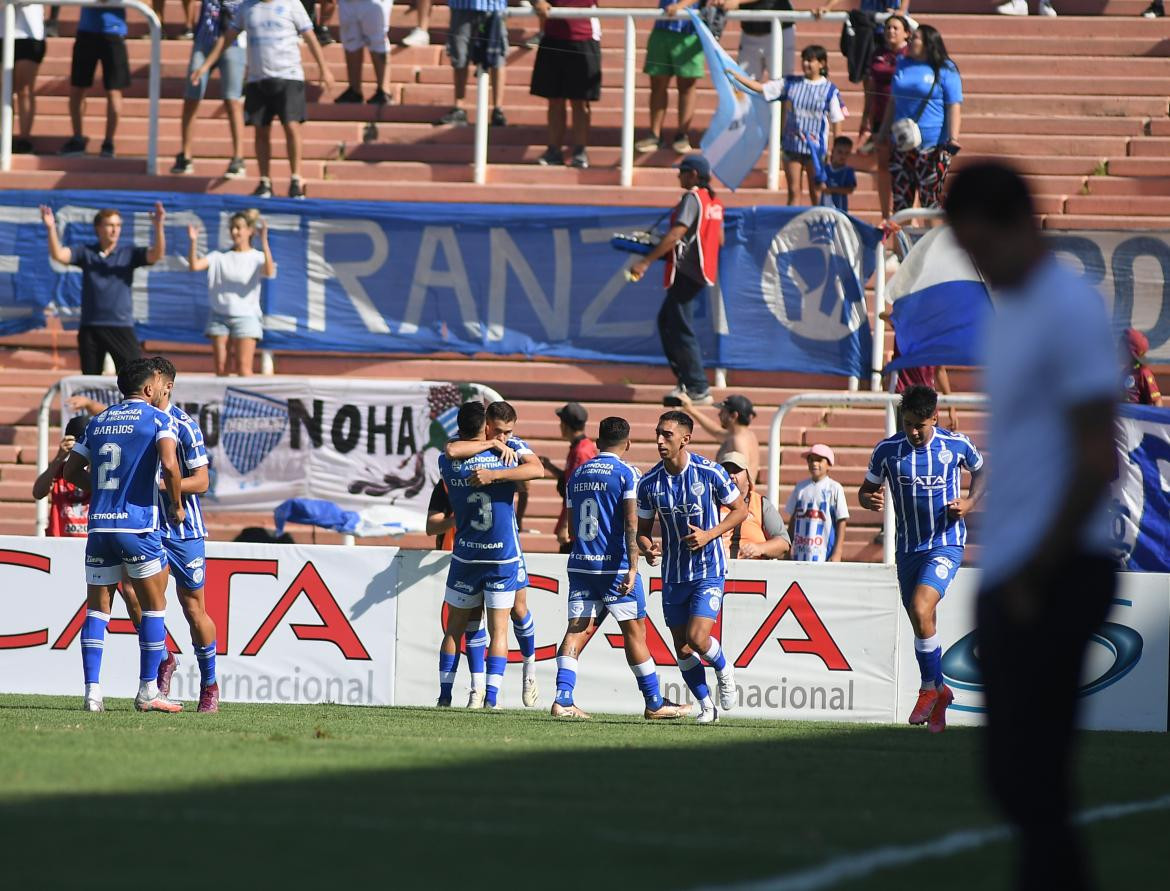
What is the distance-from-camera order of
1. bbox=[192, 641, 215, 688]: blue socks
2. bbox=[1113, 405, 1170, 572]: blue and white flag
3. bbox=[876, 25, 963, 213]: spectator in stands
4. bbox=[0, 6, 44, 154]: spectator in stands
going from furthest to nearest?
bbox=[0, 6, 44, 154]: spectator in stands
bbox=[876, 25, 963, 213]: spectator in stands
bbox=[1113, 405, 1170, 572]: blue and white flag
bbox=[192, 641, 215, 688]: blue socks

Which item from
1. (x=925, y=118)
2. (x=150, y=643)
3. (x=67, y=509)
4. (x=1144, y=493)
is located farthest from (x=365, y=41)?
(x=150, y=643)

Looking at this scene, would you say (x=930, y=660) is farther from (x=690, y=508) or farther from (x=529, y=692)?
(x=529, y=692)

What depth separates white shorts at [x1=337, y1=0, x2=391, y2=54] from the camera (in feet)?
70.9

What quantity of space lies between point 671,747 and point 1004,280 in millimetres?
6062

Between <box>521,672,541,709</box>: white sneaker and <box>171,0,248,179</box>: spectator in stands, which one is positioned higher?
<box>171,0,248,179</box>: spectator in stands

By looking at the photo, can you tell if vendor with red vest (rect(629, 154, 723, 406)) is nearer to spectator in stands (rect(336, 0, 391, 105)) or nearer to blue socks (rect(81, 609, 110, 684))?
spectator in stands (rect(336, 0, 391, 105))

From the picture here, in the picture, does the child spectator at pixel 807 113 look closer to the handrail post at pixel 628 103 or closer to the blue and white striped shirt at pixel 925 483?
the handrail post at pixel 628 103

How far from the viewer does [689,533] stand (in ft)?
44.3

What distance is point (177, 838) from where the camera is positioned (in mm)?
6230

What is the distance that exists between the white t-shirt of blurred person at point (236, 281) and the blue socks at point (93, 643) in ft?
21.6

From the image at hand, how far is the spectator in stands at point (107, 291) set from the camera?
18.2 m

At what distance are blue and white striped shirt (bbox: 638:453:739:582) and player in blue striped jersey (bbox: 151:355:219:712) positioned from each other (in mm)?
3210

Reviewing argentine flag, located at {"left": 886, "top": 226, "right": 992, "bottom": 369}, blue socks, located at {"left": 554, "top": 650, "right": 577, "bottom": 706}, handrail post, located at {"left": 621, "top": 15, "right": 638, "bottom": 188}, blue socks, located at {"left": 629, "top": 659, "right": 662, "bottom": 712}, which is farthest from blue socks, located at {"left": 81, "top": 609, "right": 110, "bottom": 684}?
handrail post, located at {"left": 621, "top": 15, "right": 638, "bottom": 188}

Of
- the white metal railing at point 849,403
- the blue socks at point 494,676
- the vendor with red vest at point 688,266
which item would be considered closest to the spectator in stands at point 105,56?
the vendor with red vest at point 688,266
